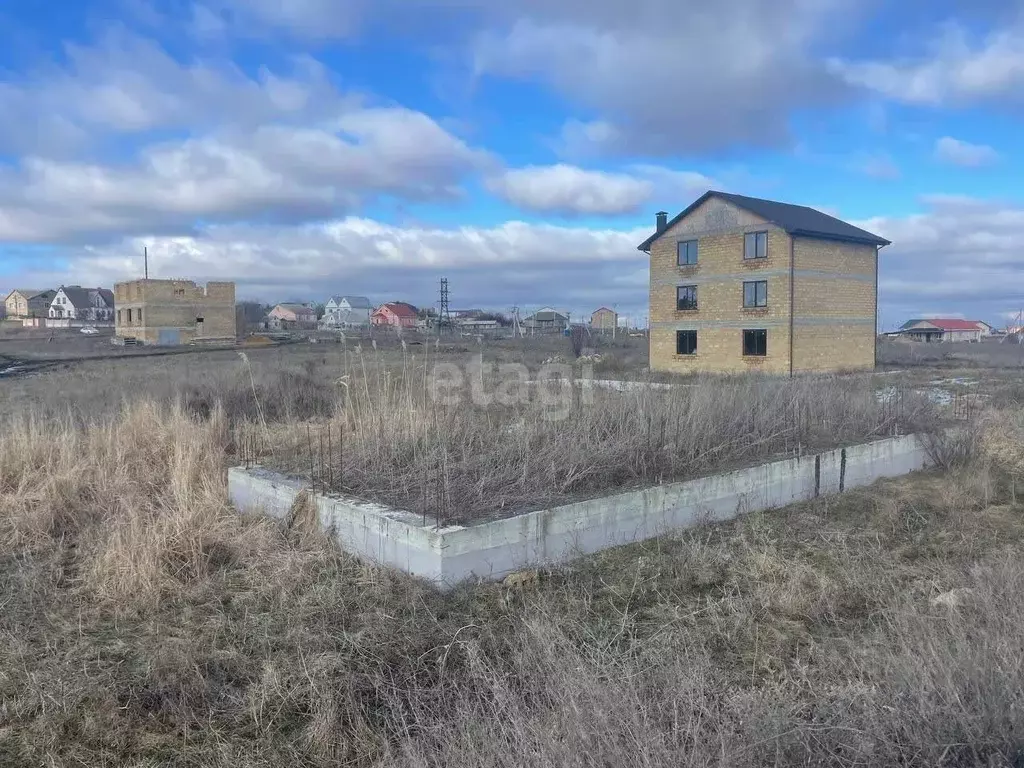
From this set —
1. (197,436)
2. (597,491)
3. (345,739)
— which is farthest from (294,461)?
(345,739)

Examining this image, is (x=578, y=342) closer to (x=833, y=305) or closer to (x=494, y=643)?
(x=833, y=305)

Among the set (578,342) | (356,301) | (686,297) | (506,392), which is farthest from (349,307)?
(506,392)

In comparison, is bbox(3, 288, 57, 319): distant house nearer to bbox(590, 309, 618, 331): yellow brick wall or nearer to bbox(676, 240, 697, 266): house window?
bbox(590, 309, 618, 331): yellow brick wall

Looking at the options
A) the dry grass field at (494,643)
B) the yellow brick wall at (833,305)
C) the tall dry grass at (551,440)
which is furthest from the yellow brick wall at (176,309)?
the dry grass field at (494,643)

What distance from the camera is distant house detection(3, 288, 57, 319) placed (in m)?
91.9

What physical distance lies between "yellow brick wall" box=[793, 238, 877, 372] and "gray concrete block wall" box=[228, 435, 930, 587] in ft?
67.9

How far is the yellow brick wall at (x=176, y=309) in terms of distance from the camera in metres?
53.7

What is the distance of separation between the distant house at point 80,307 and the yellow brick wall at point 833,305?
79809 mm

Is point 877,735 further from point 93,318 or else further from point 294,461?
point 93,318

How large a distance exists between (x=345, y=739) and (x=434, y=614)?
48.9 inches

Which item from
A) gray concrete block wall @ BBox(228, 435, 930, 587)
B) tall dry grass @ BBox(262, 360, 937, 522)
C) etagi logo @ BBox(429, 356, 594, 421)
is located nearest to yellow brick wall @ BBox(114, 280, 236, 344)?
etagi logo @ BBox(429, 356, 594, 421)

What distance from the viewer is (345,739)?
124 inches

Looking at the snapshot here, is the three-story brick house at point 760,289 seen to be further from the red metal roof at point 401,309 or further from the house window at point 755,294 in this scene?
the red metal roof at point 401,309

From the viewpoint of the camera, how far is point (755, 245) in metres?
27.4
